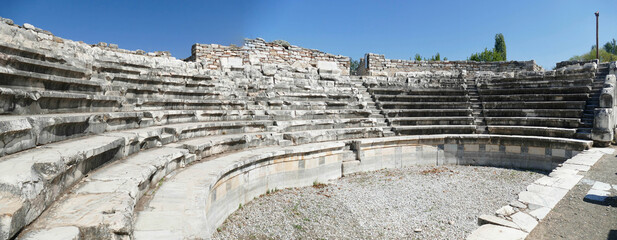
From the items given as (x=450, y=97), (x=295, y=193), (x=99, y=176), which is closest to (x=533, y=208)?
(x=295, y=193)

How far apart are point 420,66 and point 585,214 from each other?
12531 millimetres

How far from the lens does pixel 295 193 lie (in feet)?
22.6

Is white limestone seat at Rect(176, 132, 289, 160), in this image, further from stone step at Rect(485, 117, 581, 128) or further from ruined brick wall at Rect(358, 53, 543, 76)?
ruined brick wall at Rect(358, 53, 543, 76)

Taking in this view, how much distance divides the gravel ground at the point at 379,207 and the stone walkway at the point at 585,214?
1121mm

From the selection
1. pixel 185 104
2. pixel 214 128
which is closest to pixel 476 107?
pixel 214 128

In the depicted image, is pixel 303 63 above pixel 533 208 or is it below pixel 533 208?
above

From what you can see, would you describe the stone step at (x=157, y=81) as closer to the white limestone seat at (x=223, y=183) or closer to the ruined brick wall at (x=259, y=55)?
the ruined brick wall at (x=259, y=55)

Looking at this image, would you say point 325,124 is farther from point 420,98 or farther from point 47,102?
point 47,102

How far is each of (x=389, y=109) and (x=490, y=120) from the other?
125 inches

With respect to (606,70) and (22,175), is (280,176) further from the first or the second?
(606,70)

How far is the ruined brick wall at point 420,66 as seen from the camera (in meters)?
15.9

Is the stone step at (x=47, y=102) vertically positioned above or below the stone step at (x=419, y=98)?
below

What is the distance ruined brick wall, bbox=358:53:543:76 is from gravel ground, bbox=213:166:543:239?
8031 mm

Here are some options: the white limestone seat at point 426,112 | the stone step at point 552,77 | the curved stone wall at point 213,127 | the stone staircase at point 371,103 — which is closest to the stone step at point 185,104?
the curved stone wall at point 213,127
